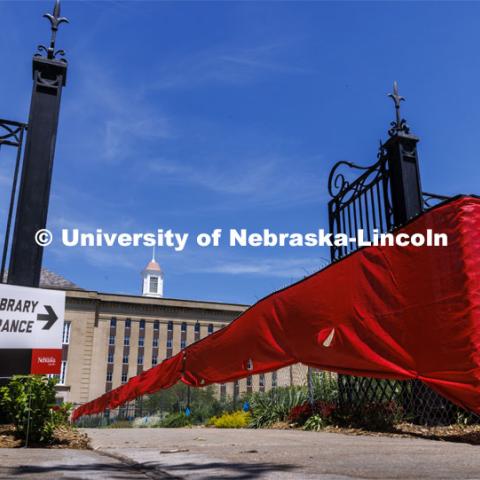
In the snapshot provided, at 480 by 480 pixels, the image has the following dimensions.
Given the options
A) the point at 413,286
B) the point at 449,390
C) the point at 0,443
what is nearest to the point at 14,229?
the point at 0,443

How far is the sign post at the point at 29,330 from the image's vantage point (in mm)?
4625

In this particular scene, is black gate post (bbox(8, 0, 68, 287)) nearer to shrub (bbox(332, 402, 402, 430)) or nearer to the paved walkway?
the paved walkway

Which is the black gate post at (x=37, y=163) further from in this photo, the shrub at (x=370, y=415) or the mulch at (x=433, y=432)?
the shrub at (x=370, y=415)

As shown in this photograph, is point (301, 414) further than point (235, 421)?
No

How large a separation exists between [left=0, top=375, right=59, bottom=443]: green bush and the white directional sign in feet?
1.24

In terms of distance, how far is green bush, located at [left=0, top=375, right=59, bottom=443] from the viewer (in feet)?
13.6

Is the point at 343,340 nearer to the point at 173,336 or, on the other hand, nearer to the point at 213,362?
the point at 213,362

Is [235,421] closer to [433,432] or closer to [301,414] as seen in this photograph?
→ [301,414]

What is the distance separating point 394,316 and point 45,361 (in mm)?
3378

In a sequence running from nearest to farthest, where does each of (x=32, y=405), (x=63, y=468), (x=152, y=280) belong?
(x=63, y=468) < (x=32, y=405) < (x=152, y=280)

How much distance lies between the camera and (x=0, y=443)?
13.5 feet

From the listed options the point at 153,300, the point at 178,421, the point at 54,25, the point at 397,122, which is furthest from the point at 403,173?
the point at 153,300

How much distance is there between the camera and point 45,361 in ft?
15.4

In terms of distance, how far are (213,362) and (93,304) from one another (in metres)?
48.5
